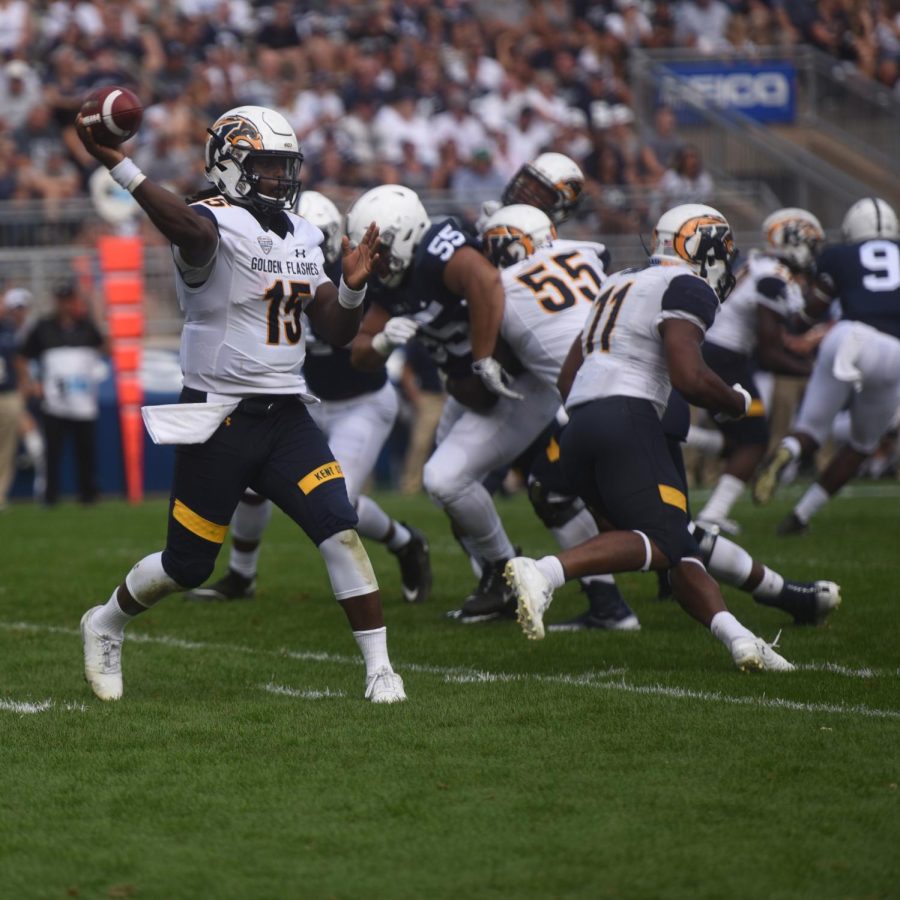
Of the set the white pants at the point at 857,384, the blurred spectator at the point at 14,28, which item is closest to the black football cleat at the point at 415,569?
the white pants at the point at 857,384

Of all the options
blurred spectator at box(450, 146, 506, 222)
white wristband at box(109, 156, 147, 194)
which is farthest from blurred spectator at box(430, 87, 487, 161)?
white wristband at box(109, 156, 147, 194)

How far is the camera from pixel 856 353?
31.9 feet

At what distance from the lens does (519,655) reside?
618 cm

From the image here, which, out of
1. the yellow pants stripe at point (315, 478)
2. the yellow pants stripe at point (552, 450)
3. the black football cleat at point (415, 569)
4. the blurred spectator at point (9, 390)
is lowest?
the blurred spectator at point (9, 390)

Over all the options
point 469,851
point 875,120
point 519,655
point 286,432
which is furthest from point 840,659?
point 875,120

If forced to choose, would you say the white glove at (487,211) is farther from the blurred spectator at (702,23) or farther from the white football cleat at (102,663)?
the blurred spectator at (702,23)

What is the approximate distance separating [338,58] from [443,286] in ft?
39.3

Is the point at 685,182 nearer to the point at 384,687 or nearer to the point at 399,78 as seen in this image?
the point at 399,78

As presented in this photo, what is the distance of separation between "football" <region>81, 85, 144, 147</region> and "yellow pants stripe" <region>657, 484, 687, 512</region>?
2.14 m

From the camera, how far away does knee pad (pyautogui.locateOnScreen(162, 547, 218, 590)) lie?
5215 mm

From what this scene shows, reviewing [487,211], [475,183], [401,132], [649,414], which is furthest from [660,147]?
[649,414]

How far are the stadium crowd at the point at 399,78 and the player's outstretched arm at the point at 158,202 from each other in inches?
430

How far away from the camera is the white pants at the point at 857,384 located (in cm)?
970

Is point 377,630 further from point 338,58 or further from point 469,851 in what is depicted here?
point 338,58
